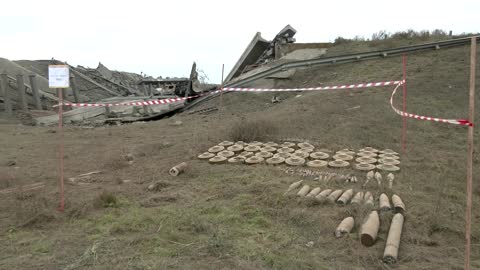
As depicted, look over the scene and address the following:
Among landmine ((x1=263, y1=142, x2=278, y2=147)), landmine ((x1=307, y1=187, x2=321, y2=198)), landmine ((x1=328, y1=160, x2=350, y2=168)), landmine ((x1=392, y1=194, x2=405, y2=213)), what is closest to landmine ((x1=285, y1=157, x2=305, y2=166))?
landmine ((x1=328, y1=160, x2=350, y2=168))

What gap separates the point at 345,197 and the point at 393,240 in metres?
1.54

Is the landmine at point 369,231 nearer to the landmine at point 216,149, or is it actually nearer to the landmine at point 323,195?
the landmine at point 323,195

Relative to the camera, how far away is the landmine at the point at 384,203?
557cm

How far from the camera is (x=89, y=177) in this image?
841cm

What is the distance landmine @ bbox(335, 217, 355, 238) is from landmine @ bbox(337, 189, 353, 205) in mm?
743

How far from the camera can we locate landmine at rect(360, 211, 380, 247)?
464 cm

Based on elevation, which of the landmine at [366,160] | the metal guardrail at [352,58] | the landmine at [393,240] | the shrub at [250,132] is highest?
the metal guardrail at [352,58]

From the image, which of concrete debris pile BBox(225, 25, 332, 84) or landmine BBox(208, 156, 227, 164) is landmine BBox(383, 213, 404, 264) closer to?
landmine BBox(208, 156, 227, 164)

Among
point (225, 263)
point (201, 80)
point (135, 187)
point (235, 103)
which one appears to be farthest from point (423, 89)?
point (201, 80)

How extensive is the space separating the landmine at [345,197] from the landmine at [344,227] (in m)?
0.74

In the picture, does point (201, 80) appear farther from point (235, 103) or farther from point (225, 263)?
point (225, 263)

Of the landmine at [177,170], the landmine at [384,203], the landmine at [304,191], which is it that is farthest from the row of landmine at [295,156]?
the landmine at [384,203]

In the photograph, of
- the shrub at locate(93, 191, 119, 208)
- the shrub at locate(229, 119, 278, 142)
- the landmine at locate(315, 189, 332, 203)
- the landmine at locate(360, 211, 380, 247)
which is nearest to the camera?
the landmine at locate(360, 211, 380, 247)

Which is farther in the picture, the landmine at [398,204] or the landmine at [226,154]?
the landmine at [226,154]
